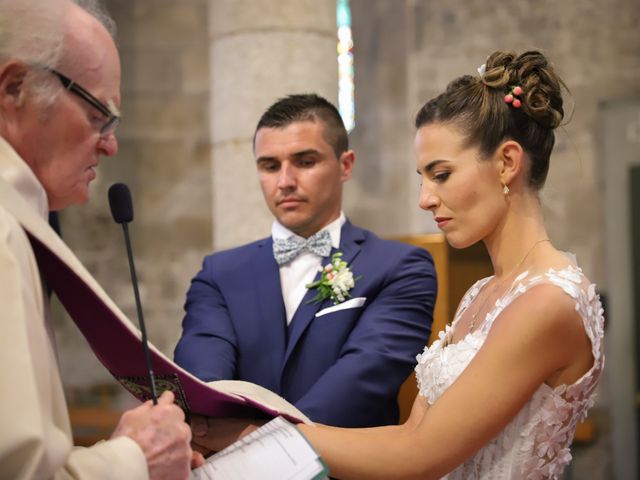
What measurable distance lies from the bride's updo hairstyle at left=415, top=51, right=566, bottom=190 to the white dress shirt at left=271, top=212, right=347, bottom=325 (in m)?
0.91

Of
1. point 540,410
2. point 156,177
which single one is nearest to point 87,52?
point 540,410

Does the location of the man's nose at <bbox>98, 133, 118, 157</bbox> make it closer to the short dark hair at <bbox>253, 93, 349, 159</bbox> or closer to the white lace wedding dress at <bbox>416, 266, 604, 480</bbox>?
the white lace wedding dress at <bbox>416, 266, 604, 480</bbox>

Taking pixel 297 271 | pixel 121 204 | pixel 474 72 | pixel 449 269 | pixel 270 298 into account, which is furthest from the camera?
pixel 474 72

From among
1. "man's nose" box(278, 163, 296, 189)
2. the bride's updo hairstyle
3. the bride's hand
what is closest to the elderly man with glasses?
the bride's hand

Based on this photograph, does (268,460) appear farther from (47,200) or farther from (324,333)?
(324,333)

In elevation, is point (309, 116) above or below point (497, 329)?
above

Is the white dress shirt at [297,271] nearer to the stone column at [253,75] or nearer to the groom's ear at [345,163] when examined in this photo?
the groom's ear at [345,163]

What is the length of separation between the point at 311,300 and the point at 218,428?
1048mm

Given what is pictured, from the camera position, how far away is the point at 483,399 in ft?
7.11

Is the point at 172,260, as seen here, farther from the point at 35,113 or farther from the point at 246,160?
the point at 35,113

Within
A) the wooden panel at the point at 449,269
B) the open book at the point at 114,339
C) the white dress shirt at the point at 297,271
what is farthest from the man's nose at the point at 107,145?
the wooden panel at the point at 449,269

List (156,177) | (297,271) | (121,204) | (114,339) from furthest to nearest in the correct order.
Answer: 1. (156,177)
2. (297,271)
3. (121,204)
4. (114,339)

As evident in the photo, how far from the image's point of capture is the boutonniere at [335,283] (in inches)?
123

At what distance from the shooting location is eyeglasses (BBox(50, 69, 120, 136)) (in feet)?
5.84
